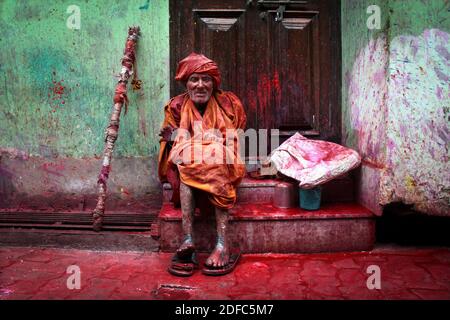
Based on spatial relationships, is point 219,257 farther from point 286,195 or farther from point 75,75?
point 75,75

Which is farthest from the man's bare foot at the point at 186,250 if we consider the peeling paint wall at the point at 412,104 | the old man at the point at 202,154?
the peeling paint wall at the point at 412,104

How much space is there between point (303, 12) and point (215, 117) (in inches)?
62.6

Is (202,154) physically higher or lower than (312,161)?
higher

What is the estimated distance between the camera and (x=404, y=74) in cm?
314

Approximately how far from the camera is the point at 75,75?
3.93 m

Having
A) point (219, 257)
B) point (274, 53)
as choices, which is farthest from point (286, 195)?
point (274, 53)

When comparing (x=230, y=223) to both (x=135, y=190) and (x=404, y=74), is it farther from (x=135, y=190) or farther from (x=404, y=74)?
(x=404, y=74)

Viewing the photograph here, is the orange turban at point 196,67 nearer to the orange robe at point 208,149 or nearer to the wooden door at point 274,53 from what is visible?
the orange robe at point 208,149

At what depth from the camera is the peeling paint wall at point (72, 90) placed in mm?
3883

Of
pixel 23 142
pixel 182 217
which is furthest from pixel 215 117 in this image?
pixel 23 142

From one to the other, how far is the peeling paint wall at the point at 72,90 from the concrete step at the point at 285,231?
2.83ft

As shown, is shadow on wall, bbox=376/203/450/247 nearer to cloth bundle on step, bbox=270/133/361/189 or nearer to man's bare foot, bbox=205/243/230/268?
cloth bundle on step, bbox=270/133/361/189

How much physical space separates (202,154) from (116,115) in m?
1.12

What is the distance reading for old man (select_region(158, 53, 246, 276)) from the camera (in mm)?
2898
